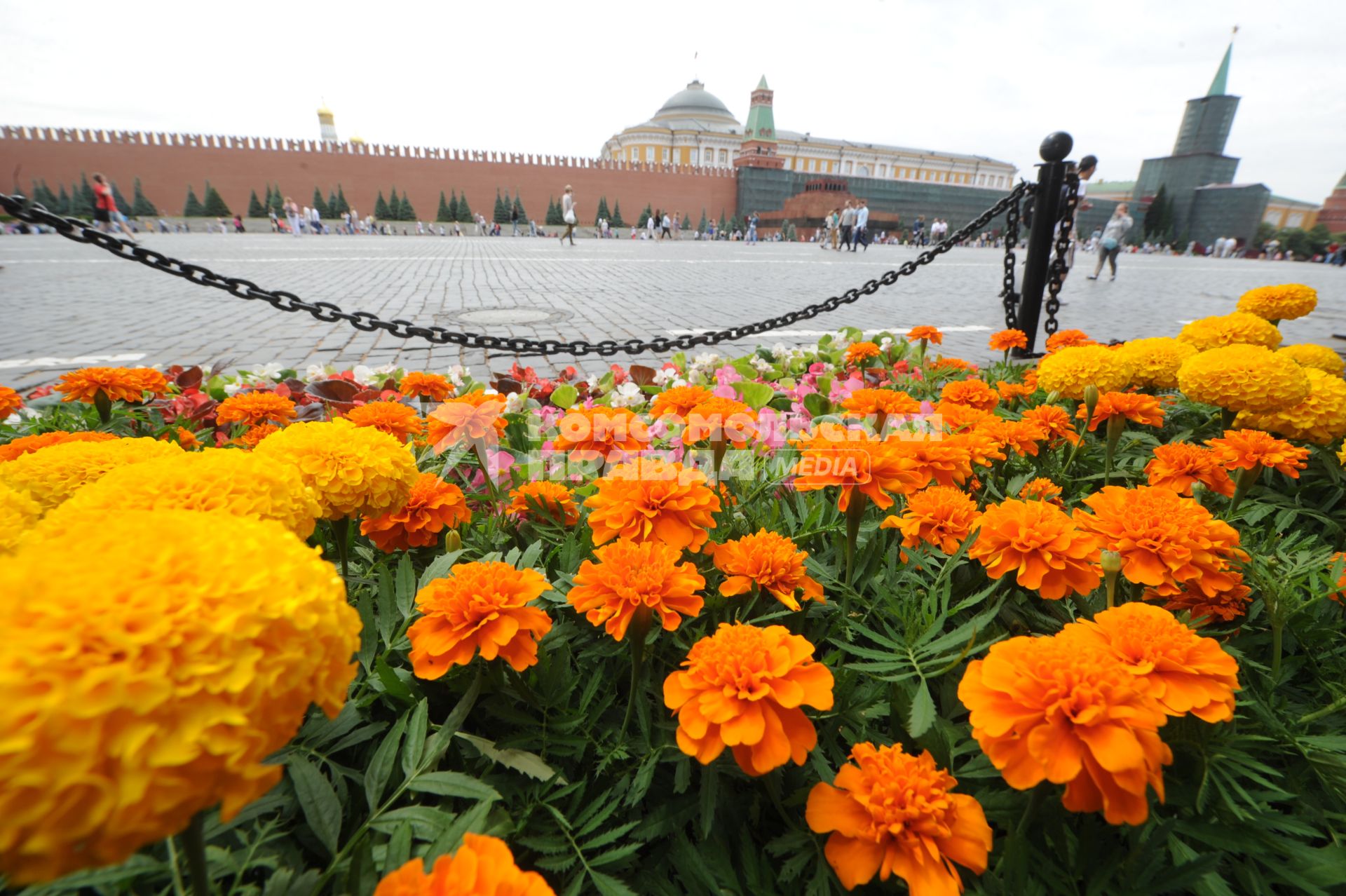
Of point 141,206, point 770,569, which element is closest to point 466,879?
point 770,569

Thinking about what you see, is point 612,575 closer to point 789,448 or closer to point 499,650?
point 499,650

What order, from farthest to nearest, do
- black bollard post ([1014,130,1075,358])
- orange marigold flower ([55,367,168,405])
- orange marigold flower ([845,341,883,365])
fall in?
black bollard post ([1014,130,1075,358]) → orange marigold flower ([845,341,883,365]) → orange marigold flower ([55,367,168,405])

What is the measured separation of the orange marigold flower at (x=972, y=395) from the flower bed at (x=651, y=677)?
304mm

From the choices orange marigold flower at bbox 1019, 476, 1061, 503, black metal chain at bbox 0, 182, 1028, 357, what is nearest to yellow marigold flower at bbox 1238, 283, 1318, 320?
black metal chain at bbox 0, 182, 1028, 357

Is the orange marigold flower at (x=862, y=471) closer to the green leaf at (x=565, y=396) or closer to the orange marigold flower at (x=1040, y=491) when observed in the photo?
the orange marigold flower at (x=1040, y=491)

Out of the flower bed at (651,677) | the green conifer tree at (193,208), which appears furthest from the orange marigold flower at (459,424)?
the green conifer tree at (193,208)

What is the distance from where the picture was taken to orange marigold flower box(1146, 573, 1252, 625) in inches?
34.7

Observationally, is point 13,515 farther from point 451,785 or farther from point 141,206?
point 141,206

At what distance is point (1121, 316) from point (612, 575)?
7.03 meters

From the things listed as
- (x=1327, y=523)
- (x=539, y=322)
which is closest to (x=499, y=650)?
(x=1327, y=523)

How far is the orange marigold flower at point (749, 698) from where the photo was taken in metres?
0.58

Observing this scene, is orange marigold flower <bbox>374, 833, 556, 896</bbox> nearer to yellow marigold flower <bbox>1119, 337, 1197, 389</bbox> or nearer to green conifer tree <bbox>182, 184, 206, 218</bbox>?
yellow marigold flower <bbox>1119, 337, 1197, 389</bbox>

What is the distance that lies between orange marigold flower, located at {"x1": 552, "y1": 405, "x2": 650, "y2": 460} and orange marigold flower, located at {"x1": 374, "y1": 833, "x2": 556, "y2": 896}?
2.48 ft

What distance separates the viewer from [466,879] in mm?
428
